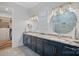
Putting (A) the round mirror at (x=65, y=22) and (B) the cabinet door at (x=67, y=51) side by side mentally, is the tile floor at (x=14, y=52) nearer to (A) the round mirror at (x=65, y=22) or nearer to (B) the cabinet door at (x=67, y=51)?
(B) the cabinet door at (x=67, y=51)

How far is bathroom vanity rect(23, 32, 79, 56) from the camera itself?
1.68 m

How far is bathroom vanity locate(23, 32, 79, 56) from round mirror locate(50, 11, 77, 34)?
18 centimetres

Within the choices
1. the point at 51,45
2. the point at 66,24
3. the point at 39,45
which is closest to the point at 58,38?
the point at 51,45

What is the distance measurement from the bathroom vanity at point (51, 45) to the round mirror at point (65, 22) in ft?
0.60

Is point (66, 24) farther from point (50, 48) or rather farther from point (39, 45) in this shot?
point (39, 45)

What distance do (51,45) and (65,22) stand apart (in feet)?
1.82

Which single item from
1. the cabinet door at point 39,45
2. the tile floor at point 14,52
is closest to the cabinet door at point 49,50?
the cabinet door at point 39,45

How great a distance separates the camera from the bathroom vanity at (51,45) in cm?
168

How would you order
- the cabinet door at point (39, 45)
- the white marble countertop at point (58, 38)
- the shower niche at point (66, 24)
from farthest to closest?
the cabinet door at point (39, 45) → the shower niche at point (66, 24) → the white marble countertop at point (58, 38)

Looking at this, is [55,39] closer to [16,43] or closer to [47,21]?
[47,21]

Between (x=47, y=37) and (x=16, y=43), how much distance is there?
0.69m

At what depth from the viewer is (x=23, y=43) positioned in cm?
223

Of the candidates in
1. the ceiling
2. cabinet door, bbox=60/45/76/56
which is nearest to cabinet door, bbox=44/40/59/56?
cabinet door, bbox=60/45/76/56

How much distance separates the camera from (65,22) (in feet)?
6.30
